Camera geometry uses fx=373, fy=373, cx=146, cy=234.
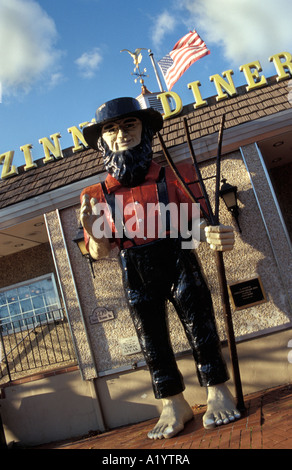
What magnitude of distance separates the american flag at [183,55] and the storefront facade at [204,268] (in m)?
1.82

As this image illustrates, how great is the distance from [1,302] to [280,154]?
5913mm

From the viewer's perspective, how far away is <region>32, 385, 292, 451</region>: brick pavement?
2396 mm

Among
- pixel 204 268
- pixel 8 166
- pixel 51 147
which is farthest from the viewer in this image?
pixel 8 166

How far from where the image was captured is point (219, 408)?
3.06 metres

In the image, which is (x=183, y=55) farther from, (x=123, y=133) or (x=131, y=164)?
(x=131, y=164)

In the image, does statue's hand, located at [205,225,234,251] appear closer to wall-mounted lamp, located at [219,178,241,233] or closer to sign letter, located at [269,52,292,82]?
wall-mounted lamp, located at [219,178,241,233]

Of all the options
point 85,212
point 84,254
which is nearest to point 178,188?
point 85,212

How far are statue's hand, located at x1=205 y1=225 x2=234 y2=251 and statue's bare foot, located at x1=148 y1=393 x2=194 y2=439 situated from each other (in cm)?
139

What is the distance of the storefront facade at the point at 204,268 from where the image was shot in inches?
176

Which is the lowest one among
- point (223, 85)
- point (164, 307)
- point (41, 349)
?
point (41, 349)

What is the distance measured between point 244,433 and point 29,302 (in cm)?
571

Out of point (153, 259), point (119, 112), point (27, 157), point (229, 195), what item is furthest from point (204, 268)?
point (27, 157)

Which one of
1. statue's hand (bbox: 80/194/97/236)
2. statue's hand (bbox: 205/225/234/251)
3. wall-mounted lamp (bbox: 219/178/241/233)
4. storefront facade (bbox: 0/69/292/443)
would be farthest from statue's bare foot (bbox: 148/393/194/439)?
wall-mounted lamp (bbox: 219/178/241/233)

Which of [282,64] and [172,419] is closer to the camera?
[172,419]
